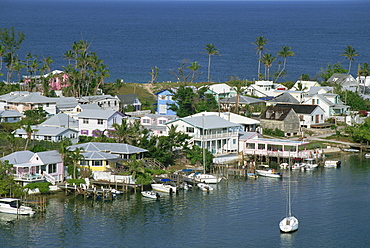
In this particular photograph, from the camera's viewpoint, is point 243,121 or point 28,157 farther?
point 243,121

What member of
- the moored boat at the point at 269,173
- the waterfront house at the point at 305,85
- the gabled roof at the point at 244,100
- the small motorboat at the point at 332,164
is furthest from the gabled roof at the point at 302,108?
the moored boat at the point at 269,173

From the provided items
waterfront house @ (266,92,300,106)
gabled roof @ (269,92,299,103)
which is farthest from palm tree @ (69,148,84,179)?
gabled roof @ (269,92,299,103)

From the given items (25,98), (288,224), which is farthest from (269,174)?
(25,98)

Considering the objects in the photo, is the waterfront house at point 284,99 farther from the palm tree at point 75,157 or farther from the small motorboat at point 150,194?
the small motorboat at point 150,194

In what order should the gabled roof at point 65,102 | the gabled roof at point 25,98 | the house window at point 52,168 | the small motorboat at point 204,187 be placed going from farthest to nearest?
the gabled roof at point 65,102, the gabled roof at point 25,98, the small motorboat at point 204,187, the house window at point 52,168

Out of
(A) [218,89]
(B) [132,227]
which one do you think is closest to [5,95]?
(A) [218,89]

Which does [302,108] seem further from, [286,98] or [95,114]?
[95,114]

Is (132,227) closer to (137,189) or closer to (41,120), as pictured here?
(137,189)

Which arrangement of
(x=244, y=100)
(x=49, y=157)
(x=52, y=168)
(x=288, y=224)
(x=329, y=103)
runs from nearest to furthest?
1. (x=288, y=224)
2. (x=52, y=168)
3. (x=49, y=157)
4. (x=329, y=103)
5. (x=244, y=100)
